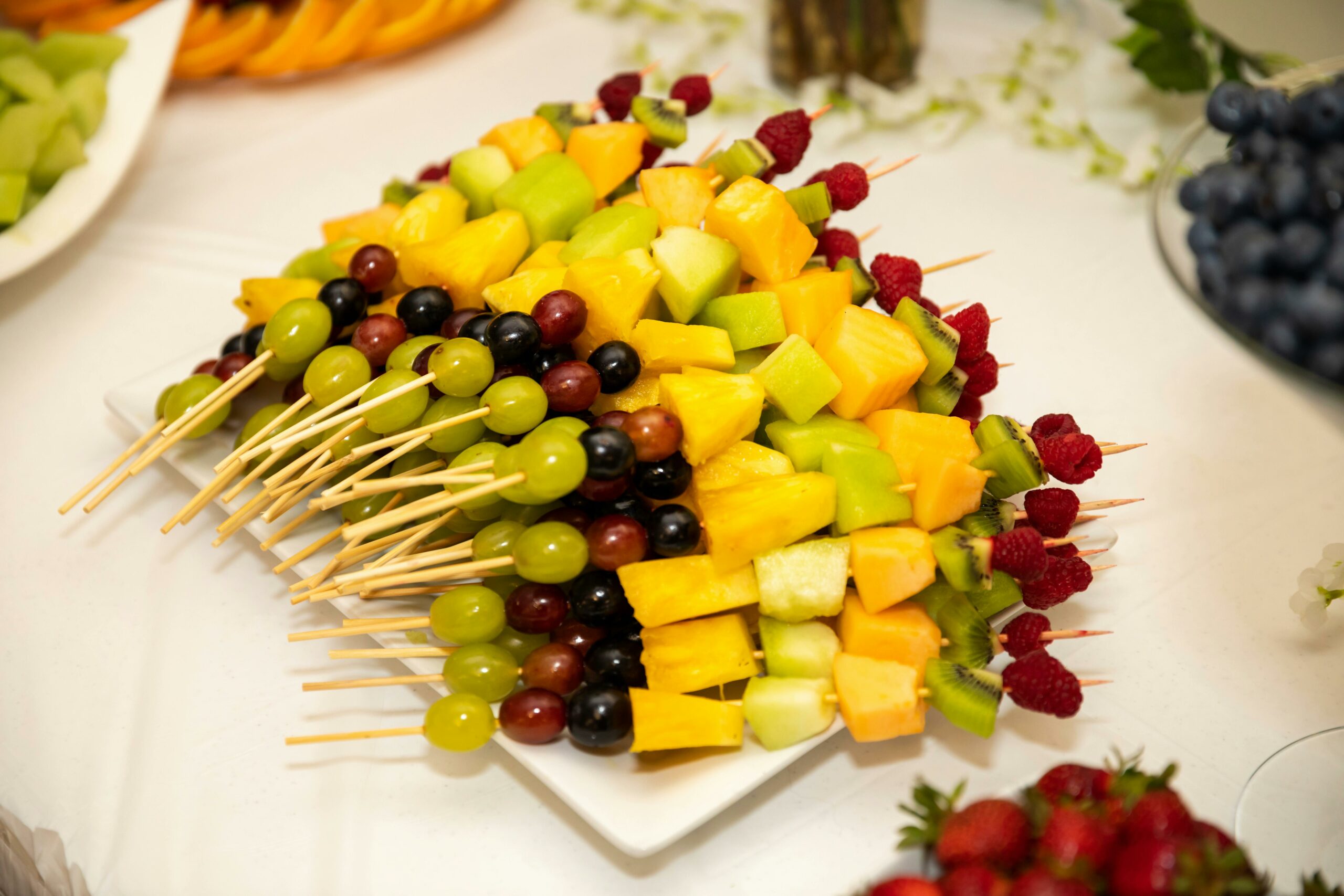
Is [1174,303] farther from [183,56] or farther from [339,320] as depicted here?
[183,56]

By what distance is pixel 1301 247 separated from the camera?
5.07 feet

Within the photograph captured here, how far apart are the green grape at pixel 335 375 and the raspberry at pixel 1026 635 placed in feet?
2.72

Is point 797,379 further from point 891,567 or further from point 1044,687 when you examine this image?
point 1044,687

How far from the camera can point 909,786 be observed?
1117 mm

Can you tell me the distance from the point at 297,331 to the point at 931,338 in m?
0.79

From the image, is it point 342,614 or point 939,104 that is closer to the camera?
point 342,614

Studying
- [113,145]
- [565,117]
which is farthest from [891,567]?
[113,145]

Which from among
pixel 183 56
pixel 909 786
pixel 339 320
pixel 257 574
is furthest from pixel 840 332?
pixel 183 56

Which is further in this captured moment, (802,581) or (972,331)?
(972,331)

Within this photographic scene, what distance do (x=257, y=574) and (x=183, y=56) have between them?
4.88 feet

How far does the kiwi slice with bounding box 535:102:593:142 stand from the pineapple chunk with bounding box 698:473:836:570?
0.72 metres

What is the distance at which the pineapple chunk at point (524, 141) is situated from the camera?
4.96ft

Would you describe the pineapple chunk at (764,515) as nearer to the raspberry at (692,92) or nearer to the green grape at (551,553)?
the green grape at (551,553)

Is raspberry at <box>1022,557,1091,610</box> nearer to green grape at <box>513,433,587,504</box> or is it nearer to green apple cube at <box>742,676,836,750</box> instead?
green apple cube at <box>742,676,836,750</box>
